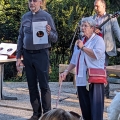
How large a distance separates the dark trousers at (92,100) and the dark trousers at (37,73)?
1.09m

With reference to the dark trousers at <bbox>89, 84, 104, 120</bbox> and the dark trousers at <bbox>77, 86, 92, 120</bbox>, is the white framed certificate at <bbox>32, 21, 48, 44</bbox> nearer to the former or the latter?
the dark trousers at <bbox>77, 86, 92, 120</bbox>

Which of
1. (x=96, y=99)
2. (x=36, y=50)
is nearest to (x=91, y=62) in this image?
(x=96, y=99)

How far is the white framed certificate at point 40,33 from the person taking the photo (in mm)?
6469

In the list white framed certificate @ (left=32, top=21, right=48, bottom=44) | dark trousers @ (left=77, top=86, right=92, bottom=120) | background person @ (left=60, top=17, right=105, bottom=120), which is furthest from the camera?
white framed certificate @ (left=32, top=21, right=48, bottom=44)

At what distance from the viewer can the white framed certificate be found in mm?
6469

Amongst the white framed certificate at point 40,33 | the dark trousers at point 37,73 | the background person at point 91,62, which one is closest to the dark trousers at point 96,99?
the background person at point 91,62

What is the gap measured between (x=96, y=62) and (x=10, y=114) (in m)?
2.78

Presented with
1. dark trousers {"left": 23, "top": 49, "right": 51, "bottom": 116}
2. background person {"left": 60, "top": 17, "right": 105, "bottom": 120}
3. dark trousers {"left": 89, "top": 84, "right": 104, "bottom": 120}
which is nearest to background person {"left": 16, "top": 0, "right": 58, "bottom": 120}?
dark trousers {"left": 23, "top": 49, "right": 51, "bottom": 116}

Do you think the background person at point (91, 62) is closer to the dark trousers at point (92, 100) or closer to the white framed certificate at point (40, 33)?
the dark trousers at point (92, 100)

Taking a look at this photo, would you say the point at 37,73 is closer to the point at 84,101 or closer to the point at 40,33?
the point at 40,33

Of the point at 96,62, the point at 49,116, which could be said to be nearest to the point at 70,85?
the point at 96,62

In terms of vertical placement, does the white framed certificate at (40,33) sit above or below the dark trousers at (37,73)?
above

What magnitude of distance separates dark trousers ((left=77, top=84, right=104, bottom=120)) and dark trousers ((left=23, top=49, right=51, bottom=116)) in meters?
1.09

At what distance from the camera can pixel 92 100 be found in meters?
5.54
